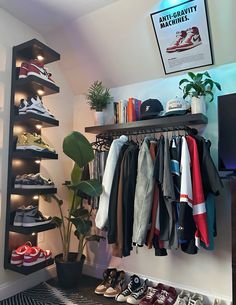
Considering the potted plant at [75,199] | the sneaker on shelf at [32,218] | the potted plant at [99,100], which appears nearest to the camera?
the sneaker on shelf at [32,218]

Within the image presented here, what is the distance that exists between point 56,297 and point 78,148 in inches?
51.0

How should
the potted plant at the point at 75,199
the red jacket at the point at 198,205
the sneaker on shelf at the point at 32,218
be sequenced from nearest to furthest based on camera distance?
the red jacket at the point at 198,205, the sneaker on shelf at the point at 32,218, the potted plant at the point at 75,199

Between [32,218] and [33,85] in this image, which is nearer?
[32,218]

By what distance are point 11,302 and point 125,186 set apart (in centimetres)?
134

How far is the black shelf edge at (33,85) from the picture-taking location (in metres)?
2.13

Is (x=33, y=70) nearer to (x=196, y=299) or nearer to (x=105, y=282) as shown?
(x=105, y=282)

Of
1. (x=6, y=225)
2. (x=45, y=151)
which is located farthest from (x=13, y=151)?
(x=6, y=225)

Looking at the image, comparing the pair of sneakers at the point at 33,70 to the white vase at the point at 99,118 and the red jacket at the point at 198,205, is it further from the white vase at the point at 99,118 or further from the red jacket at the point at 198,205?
the red jacket at the point at 198,205

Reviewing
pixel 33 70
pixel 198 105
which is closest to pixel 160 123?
pixel 198 105

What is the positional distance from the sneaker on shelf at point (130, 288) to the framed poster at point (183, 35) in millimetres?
1954

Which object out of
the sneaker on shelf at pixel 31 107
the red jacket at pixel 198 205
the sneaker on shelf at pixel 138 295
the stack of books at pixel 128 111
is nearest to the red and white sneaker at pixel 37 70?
the sneaker on shelf at pixel 31 107

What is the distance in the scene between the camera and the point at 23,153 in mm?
2111

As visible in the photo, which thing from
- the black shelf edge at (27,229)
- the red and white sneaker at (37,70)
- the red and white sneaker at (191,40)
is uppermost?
the red and white sneaker at (191,40)

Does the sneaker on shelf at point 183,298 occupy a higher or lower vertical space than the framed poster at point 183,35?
lower
